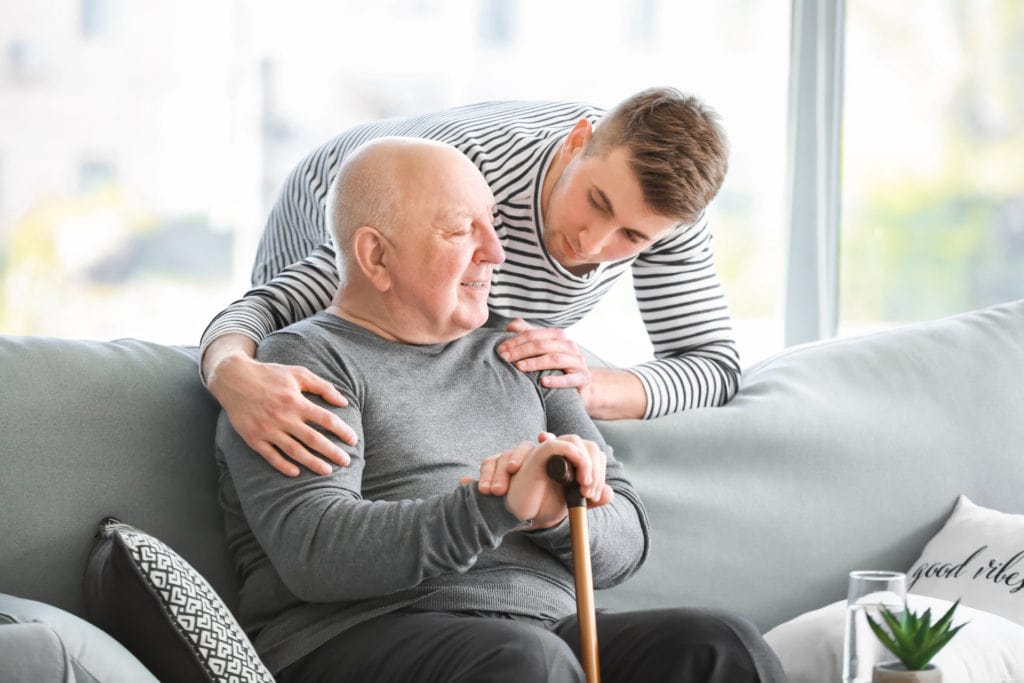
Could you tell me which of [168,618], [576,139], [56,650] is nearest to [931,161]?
[576,139]

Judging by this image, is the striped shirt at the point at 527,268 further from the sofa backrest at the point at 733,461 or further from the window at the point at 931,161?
the window at the point at 931,161

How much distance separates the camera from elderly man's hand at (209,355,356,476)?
5.28 ft

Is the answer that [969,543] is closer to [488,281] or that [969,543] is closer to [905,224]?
[488,281]

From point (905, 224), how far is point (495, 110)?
1.65 meters

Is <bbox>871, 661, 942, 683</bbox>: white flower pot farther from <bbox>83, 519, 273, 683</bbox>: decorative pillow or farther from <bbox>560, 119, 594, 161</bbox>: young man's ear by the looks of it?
<bbox>560, 119, 594, 161</bbox>: young man's ear

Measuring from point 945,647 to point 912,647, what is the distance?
0.60 m

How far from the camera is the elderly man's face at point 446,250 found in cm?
175

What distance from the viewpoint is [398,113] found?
138 inches

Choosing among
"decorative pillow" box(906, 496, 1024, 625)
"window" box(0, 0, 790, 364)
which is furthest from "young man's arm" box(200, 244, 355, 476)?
"window" box(0, 0, 790, 364)

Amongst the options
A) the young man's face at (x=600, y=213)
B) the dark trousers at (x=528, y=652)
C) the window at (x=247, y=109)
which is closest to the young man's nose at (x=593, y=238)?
the young man's face at (x=600, y=213)

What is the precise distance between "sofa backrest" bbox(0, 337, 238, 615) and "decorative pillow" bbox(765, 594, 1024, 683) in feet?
2.81

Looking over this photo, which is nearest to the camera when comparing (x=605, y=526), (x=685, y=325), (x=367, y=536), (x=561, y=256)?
(x=367, y=536)

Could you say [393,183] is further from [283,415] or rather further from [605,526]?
[605,526]

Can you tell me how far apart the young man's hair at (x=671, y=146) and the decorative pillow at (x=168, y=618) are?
83cm
